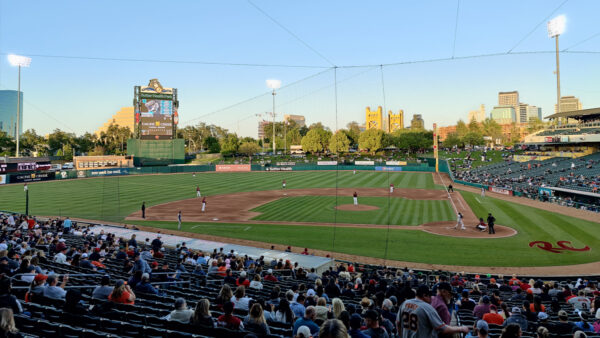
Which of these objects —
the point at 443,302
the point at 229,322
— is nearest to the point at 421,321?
the point at 443,302

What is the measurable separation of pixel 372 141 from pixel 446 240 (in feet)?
285

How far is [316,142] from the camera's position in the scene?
11431cm

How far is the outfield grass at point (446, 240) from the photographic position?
19141 millimetres

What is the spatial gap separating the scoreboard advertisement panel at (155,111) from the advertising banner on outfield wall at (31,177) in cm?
2053

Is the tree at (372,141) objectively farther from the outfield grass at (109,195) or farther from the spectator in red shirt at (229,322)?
the spectator in red shirt at (229,322)

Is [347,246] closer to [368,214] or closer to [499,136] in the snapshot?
[368,214]

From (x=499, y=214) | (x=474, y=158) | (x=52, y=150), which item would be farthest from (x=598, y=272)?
(x=52, y=150)

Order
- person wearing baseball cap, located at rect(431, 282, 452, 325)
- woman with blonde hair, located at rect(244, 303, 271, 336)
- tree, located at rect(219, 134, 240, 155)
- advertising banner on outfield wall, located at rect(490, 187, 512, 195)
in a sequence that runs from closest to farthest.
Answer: person wearing baseball cap, located at rect(431, 282, 452, 325)
woman with blonde hair, located at rect(244, 303, 271, 336)
advertising banner on outfield wall, located at rect(490, 187, 512, 195)
tree, located at rect(219, 134, 240, 155)

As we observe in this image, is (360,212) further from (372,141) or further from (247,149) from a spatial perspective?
(247,149)

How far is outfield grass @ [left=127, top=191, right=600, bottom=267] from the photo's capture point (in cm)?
1914

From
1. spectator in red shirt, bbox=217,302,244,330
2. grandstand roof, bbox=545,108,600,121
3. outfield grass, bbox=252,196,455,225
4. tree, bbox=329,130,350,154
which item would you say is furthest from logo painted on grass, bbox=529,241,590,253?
Result: tree, bbox=329,130,350,154

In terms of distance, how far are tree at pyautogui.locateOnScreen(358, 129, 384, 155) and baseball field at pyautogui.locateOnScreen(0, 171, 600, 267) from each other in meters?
58.2

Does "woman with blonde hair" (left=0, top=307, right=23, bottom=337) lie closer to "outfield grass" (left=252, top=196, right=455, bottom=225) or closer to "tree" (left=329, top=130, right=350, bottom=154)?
"outfield grass" (left=252, top=196, right=455, bottom=225)

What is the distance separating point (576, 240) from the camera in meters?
22.6
